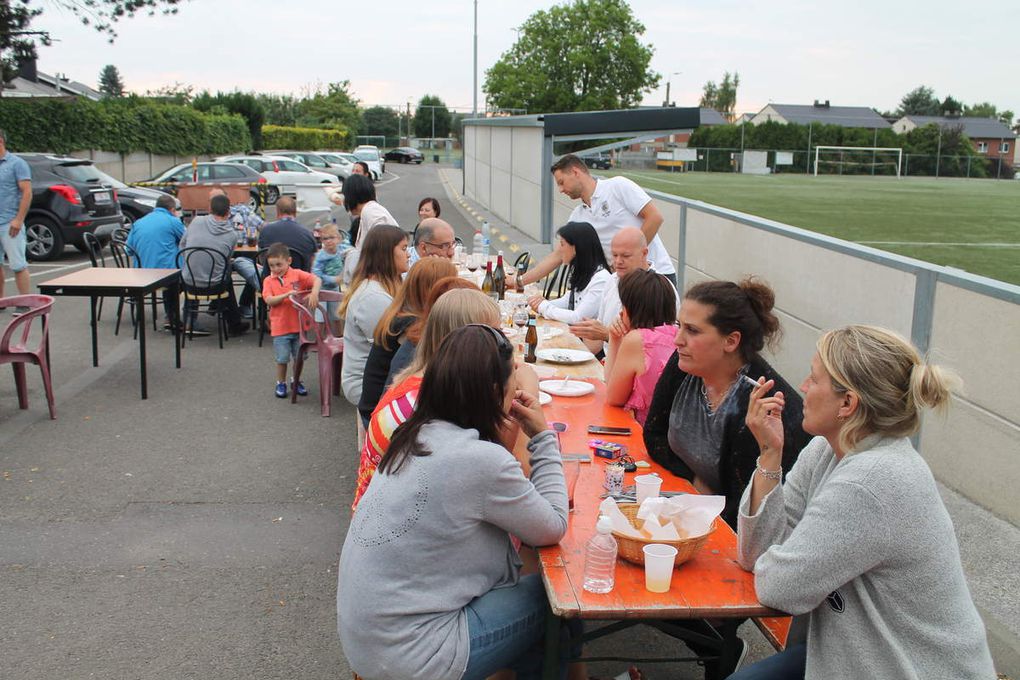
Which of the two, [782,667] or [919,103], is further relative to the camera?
[919,103]

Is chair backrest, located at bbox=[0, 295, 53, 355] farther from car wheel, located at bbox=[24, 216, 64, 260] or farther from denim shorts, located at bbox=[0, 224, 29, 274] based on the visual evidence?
car wheel, located at bbox=[24, 216, 64, 260]

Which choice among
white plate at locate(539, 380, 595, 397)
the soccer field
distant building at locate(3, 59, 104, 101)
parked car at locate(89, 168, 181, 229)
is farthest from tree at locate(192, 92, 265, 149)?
white plate at locate(539, 380, 595, 397)

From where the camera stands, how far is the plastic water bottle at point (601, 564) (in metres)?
2.52

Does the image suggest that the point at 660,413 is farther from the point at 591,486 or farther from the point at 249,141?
the point at 249,141

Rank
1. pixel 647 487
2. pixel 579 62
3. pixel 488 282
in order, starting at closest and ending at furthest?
pixel 647 487 < pixel 488 282 < pixel 579 62

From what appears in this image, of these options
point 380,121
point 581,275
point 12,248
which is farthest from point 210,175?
point 380,121

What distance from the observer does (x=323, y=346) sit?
7133 mm

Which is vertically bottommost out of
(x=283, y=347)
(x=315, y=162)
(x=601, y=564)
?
(x=283, y=347)

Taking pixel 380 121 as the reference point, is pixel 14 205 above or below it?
below

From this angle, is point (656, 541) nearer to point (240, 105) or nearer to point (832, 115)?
point (240, 105)

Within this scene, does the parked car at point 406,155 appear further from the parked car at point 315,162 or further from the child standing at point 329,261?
the child standing at point 329,261

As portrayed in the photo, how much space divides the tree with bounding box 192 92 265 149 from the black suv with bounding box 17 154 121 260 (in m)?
35.0

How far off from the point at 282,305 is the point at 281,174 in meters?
25.1

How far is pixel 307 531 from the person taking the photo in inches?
195
